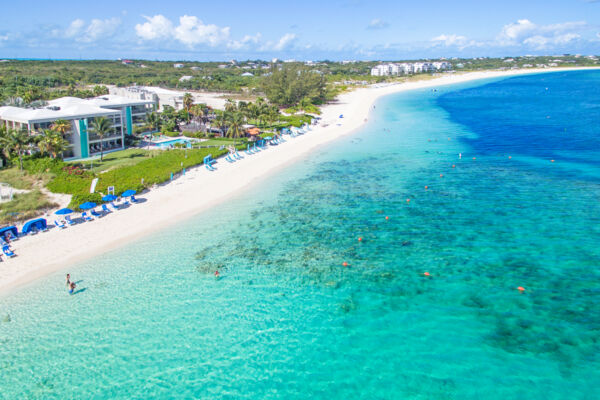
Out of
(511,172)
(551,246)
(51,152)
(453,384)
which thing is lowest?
(453,384)

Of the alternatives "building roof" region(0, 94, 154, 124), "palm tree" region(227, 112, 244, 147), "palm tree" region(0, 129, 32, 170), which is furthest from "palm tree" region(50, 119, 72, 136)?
"palm tree" region(227, 112, 244, 147)

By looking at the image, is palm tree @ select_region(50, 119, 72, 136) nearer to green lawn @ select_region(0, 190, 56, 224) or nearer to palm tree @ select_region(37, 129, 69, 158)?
palm tree @ select_region(37, 129, 69, 158)

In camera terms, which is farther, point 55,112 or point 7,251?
point 55,112

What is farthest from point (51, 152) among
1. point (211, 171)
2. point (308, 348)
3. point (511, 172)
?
point (511, 172)

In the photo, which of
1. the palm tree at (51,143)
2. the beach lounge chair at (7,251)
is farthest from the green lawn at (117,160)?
the beach lounge chair at (7,251)

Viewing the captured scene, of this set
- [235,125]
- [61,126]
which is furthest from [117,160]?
[235,125]

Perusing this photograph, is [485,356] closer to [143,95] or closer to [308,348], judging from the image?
[308,348]

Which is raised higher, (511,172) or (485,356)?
(511,172)

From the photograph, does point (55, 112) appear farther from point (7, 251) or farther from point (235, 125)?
point (7, 251)
